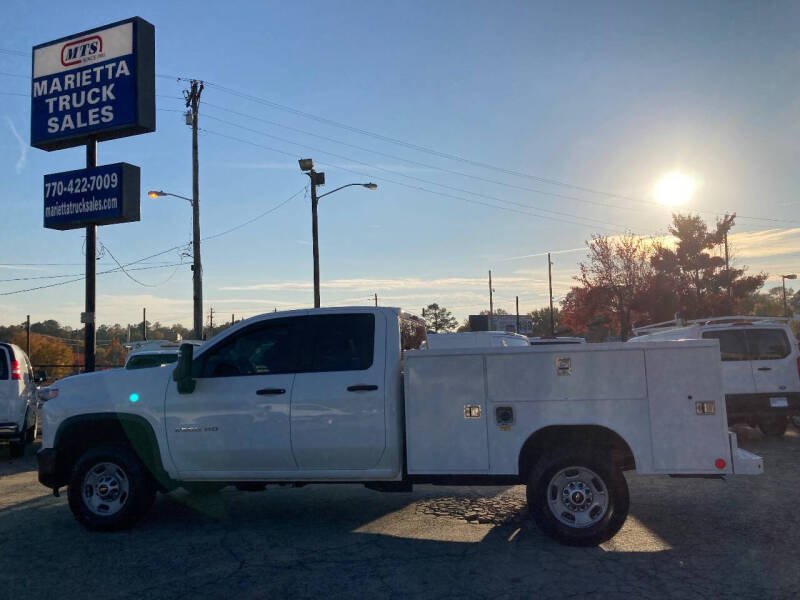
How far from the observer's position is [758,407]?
11055mm

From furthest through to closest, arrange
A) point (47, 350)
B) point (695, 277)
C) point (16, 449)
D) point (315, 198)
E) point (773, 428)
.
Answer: point (47, 350)
point (695, 277)
point (315, 198)
point (16, 449)
point (773, 428)

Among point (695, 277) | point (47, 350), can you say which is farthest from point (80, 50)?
point (47, 350)

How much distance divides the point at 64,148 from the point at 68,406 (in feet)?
49.1

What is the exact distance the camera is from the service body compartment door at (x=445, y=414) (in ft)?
19.1

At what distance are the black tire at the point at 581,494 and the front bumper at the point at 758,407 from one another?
6540 mm

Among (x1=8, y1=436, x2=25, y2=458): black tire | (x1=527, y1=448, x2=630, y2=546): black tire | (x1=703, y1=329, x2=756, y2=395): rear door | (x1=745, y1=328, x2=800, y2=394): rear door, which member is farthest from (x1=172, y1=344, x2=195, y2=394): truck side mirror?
(x1=745, y1=328, x2=800, y2=394): rear door

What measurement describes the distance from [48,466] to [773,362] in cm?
1064

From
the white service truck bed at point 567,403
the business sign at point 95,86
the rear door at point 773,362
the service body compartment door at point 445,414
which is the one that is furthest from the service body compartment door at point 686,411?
the business sign at point 95,86

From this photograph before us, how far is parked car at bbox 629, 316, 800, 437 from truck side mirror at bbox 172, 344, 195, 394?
25.6 feet

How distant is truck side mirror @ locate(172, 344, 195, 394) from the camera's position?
6.21 meters

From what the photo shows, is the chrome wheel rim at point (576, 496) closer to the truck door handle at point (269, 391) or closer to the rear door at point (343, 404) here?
the rear door at point (343, 404)

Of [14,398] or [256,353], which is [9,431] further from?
[256,353]

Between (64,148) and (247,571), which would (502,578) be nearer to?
(247,571)

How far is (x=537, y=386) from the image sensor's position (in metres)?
5.71
